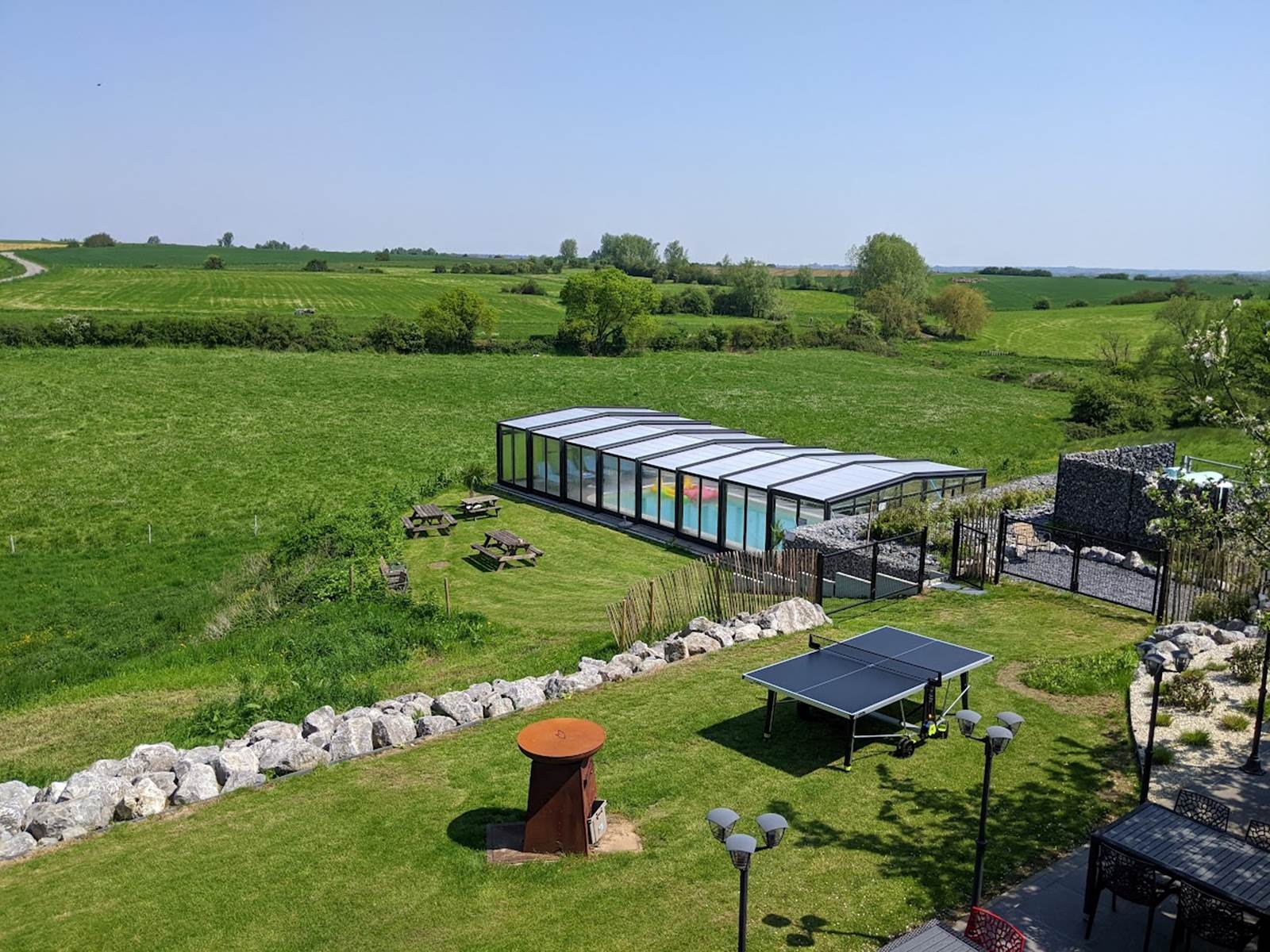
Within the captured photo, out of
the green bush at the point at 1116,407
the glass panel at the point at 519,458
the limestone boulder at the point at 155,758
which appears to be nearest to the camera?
the limestone boulder at the point at 155,758

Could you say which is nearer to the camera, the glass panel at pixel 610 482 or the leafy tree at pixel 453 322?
the glass panel at pixel 610 482

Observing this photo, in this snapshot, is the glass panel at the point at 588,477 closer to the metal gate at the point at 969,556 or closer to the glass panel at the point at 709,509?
the glass panel at the point at 709,509

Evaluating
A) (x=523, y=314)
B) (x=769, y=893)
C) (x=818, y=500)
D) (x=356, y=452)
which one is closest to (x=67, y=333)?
(x=356, y=452)

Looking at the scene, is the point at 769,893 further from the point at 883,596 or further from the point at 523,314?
the point at 523,314

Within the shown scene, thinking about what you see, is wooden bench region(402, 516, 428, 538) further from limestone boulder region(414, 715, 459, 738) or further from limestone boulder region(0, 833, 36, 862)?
limestone boulder region(0, 833, 36, 862)

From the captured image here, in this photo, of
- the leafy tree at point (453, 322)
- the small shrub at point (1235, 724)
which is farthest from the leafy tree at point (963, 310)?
the small shrub at point (1235, 724)

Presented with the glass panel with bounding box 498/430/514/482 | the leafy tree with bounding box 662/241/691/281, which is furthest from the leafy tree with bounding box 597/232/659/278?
the glass panel with bounding box 498/430/514/482

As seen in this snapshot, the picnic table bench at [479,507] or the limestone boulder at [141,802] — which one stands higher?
the limestone boulder at [141,802]

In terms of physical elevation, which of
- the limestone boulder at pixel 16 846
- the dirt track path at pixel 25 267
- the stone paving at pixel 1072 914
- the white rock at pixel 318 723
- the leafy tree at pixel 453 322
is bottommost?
the limestone boulder at pixel 16 846
